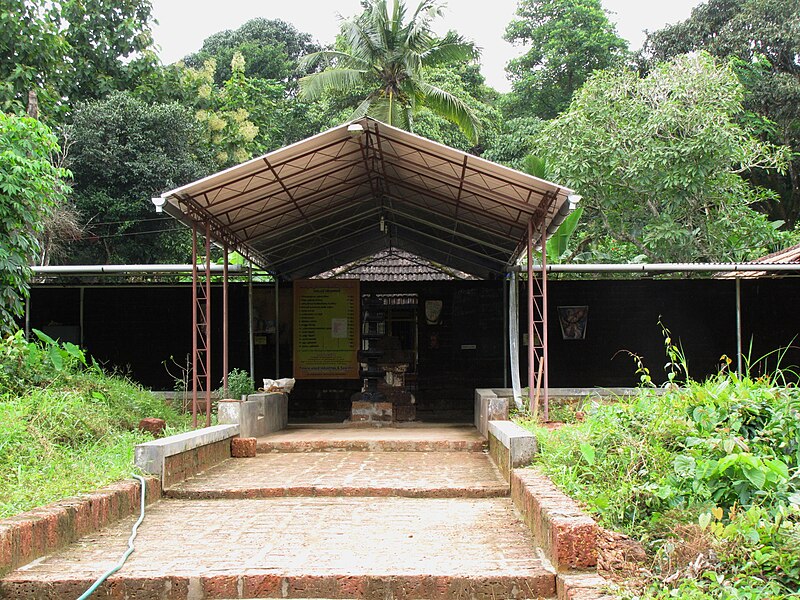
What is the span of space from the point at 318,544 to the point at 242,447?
167 inches

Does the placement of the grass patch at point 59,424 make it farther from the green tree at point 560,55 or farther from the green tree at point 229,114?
the green tree at point 560,55

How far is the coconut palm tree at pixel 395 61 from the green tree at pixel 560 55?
28.9 ft

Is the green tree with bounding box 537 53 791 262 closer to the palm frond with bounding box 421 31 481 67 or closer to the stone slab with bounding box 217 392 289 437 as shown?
the palm frond with bounding box 421 31 481 67

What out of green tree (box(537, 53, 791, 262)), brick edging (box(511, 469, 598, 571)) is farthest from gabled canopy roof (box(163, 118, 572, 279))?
brick edging (box(511, 469, 598, 571))

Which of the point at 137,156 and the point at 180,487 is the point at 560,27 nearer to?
the point at 137,156

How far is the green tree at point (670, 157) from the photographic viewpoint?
1520 cm

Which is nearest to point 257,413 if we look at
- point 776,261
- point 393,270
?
point 393,270

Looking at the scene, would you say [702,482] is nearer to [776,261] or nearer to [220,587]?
[220,587]

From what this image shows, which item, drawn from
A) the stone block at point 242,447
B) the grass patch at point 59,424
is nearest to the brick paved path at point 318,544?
the grass patch at point 59,424

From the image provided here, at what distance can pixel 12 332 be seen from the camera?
10477 mm

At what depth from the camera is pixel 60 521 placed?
5.18m

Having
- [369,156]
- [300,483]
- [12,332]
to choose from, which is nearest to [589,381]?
[369,156]

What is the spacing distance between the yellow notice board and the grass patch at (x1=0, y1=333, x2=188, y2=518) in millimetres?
3385

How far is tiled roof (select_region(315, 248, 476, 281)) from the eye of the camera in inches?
588
